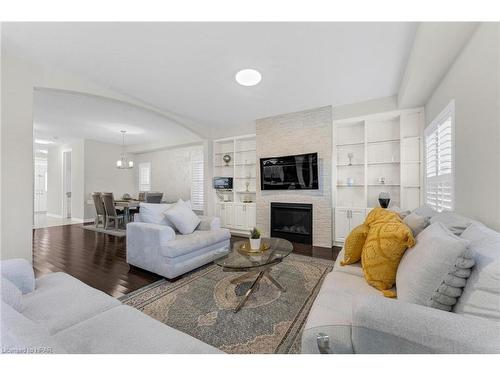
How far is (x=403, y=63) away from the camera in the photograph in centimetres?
254

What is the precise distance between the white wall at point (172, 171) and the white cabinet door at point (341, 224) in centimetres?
444

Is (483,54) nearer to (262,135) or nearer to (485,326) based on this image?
(485,326)

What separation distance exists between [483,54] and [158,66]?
3.05 meters

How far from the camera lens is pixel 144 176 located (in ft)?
26.6

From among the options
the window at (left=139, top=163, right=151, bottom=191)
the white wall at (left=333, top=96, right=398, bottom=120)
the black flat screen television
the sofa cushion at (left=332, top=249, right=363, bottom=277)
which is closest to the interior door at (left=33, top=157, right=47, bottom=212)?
the window at (left=139, top=163, right=151, bottom=191)

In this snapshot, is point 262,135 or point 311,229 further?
point 262,135

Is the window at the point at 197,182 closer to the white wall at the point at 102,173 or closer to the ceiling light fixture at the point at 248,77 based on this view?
the white wall at the point at 102,173

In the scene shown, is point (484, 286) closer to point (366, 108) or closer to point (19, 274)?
point (19, 274)

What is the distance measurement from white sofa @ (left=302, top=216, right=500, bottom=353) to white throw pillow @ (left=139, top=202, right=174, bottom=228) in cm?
258

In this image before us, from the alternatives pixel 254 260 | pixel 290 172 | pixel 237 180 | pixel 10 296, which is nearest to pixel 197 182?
pixel 237 180

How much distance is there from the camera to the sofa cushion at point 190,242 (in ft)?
8.02

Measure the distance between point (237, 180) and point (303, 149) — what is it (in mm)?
1820

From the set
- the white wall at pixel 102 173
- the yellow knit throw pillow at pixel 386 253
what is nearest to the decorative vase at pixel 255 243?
the yellow knit throw pillow at pixel 386 253
